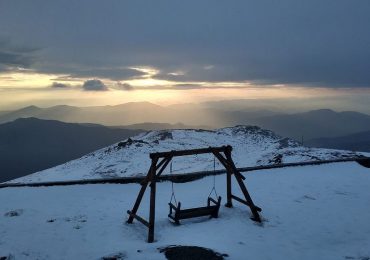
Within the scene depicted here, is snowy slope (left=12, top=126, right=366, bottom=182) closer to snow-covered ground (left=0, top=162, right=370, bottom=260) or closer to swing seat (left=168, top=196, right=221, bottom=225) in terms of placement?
snow-covered ground (left=0, top=162, right=370, bottom=260)

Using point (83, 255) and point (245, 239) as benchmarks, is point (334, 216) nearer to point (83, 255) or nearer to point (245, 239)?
point (245, 239)

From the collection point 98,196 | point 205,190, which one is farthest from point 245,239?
point 98,196

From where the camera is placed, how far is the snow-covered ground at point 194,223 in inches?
497

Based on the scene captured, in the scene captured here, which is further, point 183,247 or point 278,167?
point 278,167

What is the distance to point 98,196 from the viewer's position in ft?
60.8

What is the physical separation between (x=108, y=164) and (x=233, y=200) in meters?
44.5

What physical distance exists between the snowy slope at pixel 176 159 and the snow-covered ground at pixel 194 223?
16.7 m

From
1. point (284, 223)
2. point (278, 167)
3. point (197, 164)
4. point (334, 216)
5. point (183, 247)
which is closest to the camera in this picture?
point (183, 247)

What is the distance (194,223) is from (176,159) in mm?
49808

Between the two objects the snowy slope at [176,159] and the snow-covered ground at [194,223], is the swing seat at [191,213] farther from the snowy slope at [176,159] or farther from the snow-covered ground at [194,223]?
the snowy slope at [176,159]

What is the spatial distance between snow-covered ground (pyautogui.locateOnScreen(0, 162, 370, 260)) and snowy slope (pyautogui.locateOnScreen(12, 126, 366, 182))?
54.7 ft

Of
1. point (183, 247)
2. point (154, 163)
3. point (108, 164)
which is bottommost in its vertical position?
point (108, 164)

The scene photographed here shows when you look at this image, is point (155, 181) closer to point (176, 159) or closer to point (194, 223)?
point (194, 223)

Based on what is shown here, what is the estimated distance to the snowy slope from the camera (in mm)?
43594
